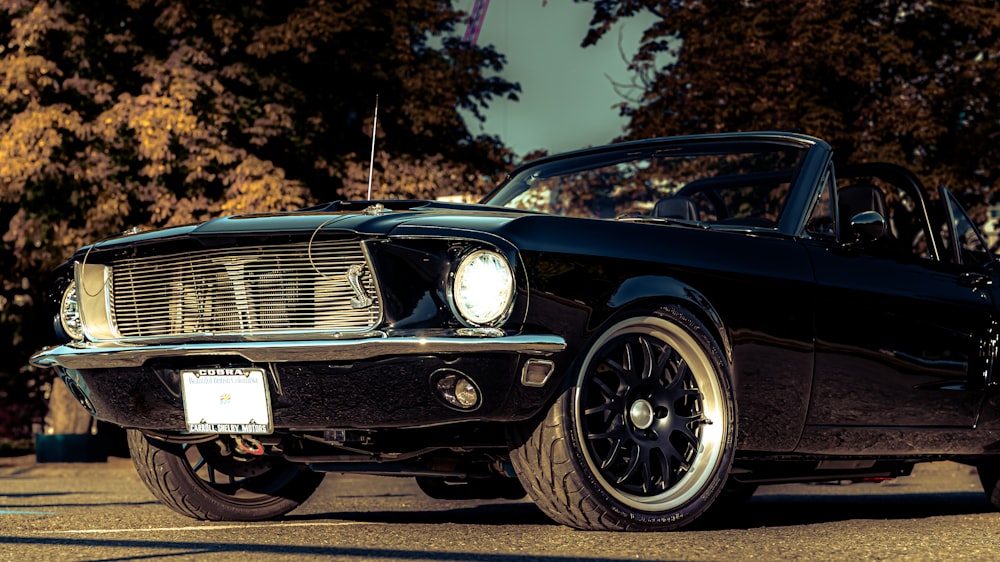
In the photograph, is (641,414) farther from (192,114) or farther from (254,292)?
(192,114)

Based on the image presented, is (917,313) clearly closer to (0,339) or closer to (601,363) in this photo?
(601,363)

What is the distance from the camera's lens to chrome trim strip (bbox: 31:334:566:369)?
465 cm

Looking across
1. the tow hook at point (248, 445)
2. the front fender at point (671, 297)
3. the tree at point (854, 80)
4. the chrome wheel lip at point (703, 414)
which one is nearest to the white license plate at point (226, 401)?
the tow hook at point (248, 445)

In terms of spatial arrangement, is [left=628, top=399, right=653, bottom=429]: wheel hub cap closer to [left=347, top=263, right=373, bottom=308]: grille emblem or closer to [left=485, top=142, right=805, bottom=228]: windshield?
[left=347, top=263, right=373, bottom=308]: grille emblem

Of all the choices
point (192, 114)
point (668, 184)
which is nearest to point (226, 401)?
point (668, 184)

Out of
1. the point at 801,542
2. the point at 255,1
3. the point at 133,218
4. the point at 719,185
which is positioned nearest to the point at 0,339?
the point at 133,218

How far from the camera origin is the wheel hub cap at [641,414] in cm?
507

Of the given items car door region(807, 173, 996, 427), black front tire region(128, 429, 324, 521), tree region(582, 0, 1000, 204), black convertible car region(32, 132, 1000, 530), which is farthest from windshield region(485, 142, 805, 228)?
tree region(582, 0, 1000, 204)

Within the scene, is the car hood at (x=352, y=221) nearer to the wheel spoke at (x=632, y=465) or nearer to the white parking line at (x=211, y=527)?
the wheel spoke at (x=632, y=465)

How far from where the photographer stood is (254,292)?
5098mm

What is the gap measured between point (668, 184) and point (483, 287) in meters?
2.24

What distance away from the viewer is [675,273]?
520 centimetres

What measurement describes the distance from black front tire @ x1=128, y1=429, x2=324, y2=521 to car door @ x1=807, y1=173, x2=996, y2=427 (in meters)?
2.15

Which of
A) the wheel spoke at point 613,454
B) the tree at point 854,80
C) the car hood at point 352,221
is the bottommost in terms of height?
the wheel spoke at point 613,454
